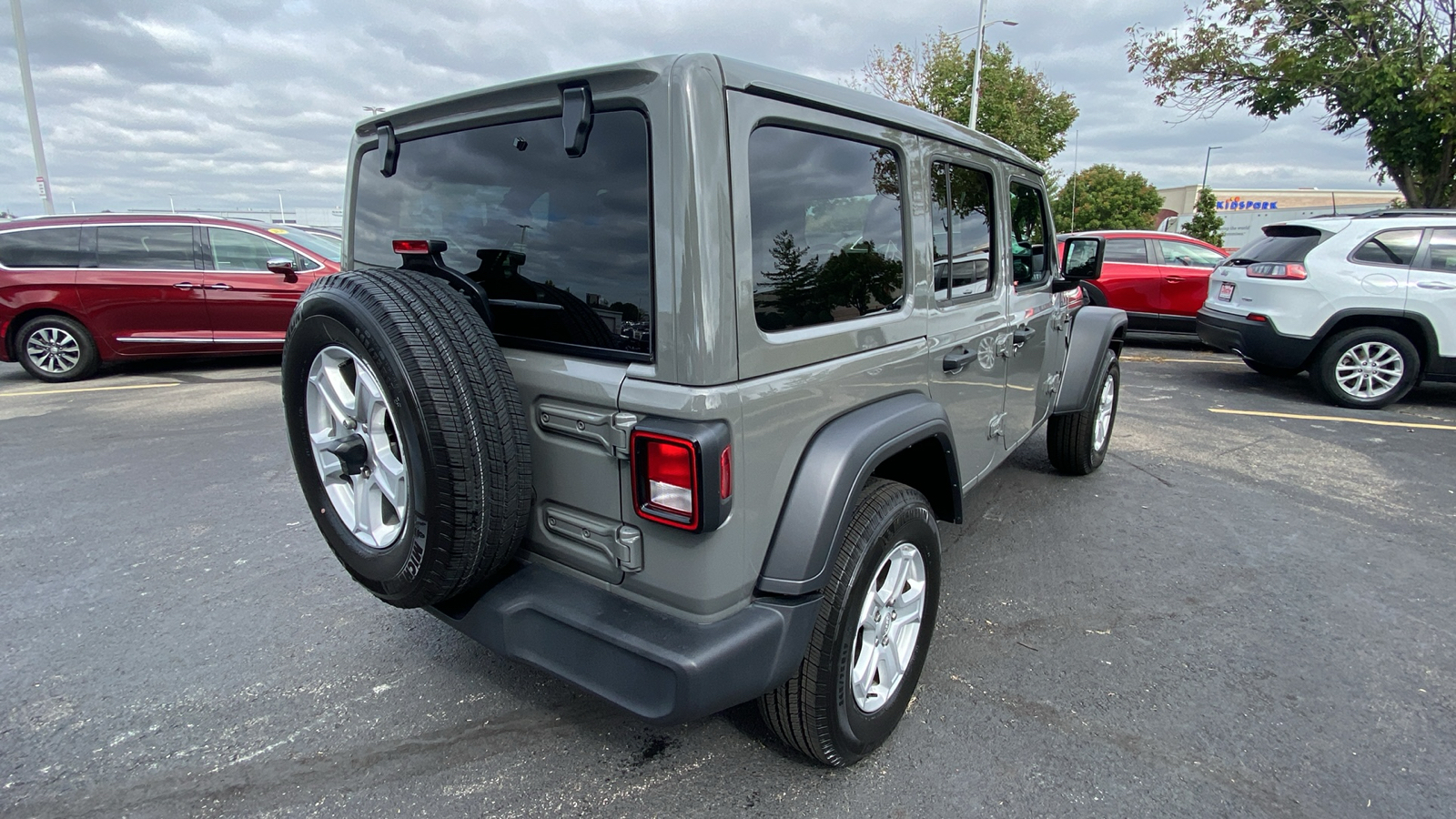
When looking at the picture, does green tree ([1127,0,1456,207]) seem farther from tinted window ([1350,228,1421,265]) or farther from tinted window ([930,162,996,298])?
tinted window ([930,162,996,298])

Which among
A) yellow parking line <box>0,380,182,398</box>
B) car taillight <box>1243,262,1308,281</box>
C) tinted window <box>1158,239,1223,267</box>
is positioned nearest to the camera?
car taillight <box>1243,262,1308,281</box>

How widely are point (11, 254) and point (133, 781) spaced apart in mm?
8244

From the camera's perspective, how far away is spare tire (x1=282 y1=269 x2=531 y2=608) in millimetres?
1728

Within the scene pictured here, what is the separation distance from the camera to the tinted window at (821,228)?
1.82 meters

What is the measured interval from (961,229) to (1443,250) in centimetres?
641

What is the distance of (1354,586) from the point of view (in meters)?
3.39

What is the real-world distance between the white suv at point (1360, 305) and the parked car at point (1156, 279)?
9.27 ft

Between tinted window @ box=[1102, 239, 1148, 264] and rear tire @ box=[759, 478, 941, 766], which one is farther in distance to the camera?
tinted window @ box=[1102, 239, 1148, 264]

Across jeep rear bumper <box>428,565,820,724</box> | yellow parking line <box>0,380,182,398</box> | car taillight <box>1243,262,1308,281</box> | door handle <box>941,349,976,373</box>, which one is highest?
car taillight <box>1243,262,1308,281</box>

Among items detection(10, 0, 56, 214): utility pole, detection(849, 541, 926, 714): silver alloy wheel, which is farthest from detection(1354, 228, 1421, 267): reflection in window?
detection(10, 0, 56, 214): utility pole

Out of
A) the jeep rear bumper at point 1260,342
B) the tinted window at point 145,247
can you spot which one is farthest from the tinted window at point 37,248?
the jeep rear bumper at point 1260,342

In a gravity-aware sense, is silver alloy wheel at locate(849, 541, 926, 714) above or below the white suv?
below

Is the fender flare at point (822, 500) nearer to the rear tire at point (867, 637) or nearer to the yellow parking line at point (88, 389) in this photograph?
the rear tire at point (867, 637)

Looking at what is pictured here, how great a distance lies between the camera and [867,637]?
2188 mm
